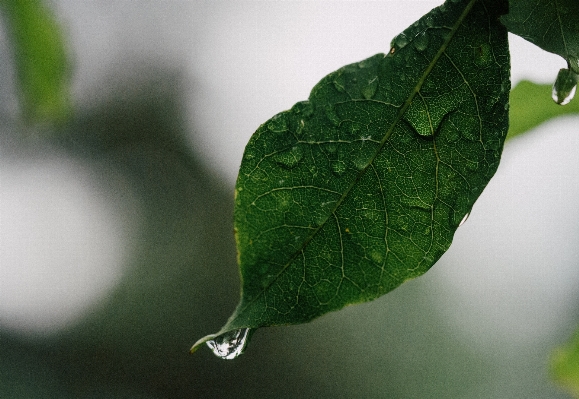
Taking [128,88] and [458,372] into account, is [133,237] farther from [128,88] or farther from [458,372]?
[458,372]

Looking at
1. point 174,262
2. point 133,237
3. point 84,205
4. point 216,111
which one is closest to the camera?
point 84,205

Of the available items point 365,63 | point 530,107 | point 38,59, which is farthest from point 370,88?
point 38,59

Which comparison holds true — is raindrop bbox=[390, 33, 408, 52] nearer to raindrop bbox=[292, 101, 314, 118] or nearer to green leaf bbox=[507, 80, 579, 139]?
raindrop bbox=[292, 101, 314, 118]

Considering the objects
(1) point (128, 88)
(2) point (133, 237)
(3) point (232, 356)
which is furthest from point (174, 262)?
(3) point (232, 356)

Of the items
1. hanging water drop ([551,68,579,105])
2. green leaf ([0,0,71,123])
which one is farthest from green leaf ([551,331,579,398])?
green leaf ([0,0,71,123])

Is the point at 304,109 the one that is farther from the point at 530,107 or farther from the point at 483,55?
the point at 530,107

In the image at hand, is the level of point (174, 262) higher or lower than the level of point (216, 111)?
lower
